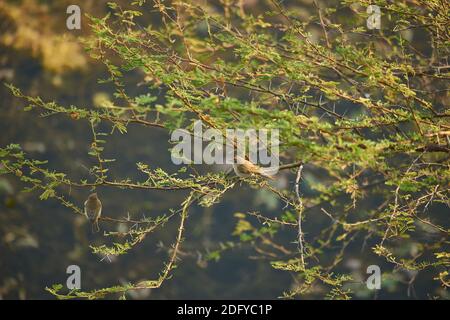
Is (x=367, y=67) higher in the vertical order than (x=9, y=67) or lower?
lower

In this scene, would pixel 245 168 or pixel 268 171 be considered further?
pixel 268 171

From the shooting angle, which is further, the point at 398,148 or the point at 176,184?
the point at 176,184

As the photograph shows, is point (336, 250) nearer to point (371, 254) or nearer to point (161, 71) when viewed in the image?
point (371, 254)

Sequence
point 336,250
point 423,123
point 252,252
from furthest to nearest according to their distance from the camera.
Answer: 1. point 252,252
2. point 336,250
3. point 423,123
